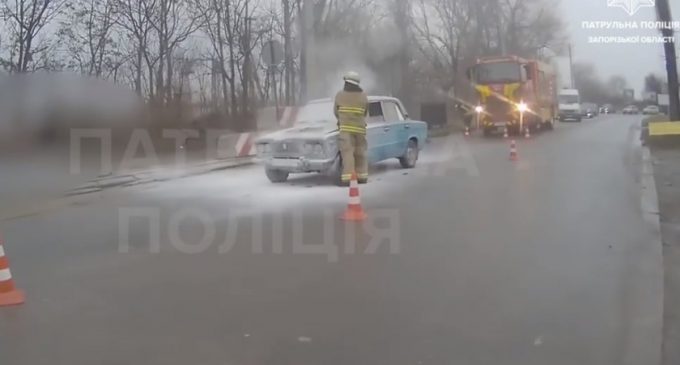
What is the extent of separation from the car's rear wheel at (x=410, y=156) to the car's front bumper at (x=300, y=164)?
3.02 m

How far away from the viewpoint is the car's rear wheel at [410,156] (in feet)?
47.5

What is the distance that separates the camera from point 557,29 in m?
19.6

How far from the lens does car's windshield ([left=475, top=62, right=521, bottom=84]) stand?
992 inches

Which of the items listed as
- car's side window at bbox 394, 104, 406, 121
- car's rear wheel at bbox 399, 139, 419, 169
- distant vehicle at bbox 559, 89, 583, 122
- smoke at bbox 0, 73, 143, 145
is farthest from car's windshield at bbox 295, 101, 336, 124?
distant vehicle at bbox 559, 89, 583, 122

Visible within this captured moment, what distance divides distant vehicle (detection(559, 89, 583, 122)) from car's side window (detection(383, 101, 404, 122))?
22434 mm

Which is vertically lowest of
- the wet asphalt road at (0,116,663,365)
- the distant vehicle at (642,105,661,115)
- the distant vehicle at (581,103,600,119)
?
the wet asphalt road at (0,116,663,365)

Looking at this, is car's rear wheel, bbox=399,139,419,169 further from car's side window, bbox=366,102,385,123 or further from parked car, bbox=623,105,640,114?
parked car, bbox=623,105,640,114

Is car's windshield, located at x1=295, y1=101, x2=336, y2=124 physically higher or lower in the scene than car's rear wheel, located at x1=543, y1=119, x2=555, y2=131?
lower

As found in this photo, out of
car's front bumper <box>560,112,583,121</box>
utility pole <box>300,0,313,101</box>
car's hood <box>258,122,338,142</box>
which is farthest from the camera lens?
car's front bumper <box>560,112,583,121</box>

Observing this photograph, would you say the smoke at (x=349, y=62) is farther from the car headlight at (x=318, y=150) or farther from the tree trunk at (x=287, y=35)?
the car headlight at (x=318, y=150)

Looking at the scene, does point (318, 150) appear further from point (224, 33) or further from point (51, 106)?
point (224, 33)

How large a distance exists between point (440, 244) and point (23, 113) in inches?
213

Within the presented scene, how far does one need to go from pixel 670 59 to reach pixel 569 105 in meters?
21.0

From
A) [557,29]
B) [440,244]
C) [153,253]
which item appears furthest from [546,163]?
[153,253]
